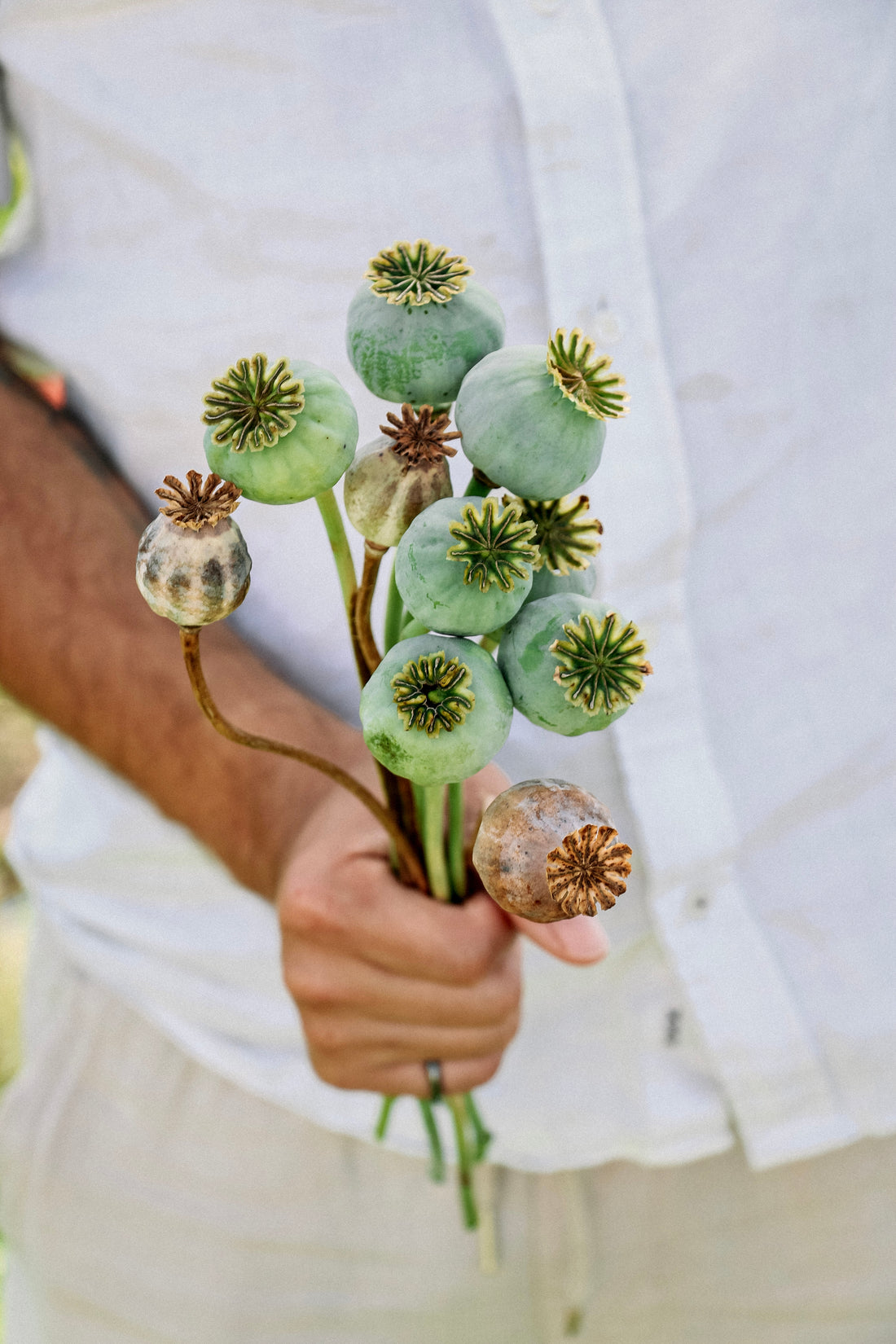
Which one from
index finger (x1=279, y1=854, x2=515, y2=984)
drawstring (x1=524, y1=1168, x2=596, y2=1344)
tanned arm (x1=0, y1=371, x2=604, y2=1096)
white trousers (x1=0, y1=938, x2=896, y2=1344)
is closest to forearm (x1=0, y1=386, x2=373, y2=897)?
tanned arm (x1=0, y1=371, x2=604, y2=1096)

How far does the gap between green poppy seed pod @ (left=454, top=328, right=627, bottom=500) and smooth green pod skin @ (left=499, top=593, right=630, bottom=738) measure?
0.03 m

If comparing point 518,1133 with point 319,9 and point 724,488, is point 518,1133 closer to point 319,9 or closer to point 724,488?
point 724,488

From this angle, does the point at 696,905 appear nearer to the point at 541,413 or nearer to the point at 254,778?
the point at 254,778

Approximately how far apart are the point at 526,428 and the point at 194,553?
0.09 metres

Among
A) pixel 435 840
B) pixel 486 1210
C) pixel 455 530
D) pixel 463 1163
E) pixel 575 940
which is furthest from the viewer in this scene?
pixel 486 1210

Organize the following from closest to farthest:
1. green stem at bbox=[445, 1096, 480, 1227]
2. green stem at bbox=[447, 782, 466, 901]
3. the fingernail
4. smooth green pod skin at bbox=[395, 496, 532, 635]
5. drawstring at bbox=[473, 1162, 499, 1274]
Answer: smooth green pod skin at bbox=[395, 496, 532, 635] → green stem at bbox=[447, 782, 466, 901] → the fingernail → green stem at bbox=[445, 1096, 480, 1227] → drawstring at bbox=[473, 1162, 499, 1274]

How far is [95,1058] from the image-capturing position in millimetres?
792

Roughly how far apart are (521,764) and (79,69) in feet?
1.79

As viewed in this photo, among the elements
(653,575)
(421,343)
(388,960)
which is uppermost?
(421,343)

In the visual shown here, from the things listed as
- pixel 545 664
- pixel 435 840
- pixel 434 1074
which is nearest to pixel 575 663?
pixel 545 664

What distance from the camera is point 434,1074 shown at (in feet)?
1.89

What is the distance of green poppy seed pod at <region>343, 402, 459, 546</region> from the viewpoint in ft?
0.86

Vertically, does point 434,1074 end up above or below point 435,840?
below

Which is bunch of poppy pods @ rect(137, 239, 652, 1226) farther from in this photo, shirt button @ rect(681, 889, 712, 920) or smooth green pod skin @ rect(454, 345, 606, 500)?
shirt button @ rect(681, 889, 712, 920)
